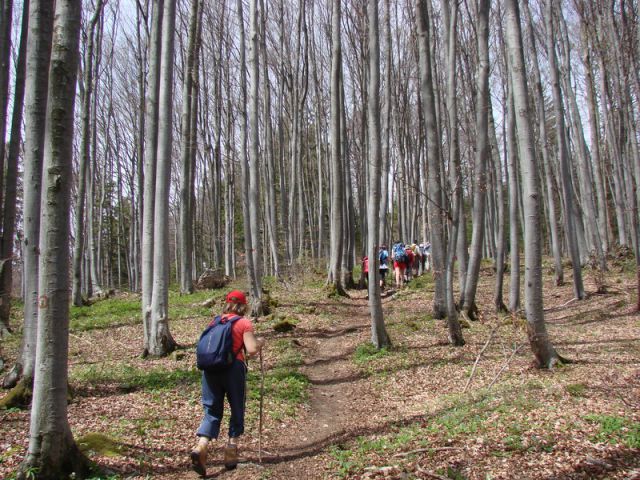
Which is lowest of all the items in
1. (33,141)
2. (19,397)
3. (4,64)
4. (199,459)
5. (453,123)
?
(199,459)

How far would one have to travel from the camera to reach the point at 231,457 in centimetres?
451

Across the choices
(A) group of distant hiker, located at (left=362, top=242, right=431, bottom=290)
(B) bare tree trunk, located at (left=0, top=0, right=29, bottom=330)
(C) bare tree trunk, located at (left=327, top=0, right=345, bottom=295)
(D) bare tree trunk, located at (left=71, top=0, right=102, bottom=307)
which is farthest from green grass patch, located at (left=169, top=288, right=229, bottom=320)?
(A) group of distant hiker, located at (left=362, top=242, right=431, bottom=290)

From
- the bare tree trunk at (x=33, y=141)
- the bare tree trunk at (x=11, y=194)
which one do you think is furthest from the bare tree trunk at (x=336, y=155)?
the bare tree trunk at (x=33, y=141)

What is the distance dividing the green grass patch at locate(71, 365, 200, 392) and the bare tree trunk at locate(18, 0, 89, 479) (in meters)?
3.08

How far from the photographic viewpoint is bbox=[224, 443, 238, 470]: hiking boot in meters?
4.51

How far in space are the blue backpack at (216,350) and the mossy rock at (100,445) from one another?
1201 mm

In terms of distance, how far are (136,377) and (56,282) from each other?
4.07m

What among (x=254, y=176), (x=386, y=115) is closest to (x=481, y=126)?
(x=386, y=115)

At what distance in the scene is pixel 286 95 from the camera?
25.0 metres

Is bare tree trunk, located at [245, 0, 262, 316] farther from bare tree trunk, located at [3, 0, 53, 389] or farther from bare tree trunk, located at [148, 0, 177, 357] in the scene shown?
bare tree trunk, located at [3, 0, 53, 389]

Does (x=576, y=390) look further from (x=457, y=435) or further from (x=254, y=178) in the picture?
(x=254, y=178)

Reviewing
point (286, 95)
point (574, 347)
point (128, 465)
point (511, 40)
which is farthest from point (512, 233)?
point (286, 95)

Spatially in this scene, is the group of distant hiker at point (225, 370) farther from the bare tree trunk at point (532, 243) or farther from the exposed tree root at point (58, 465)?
the bare tree trunk at point (532, 243)

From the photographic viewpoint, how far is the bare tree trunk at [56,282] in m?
3.70
